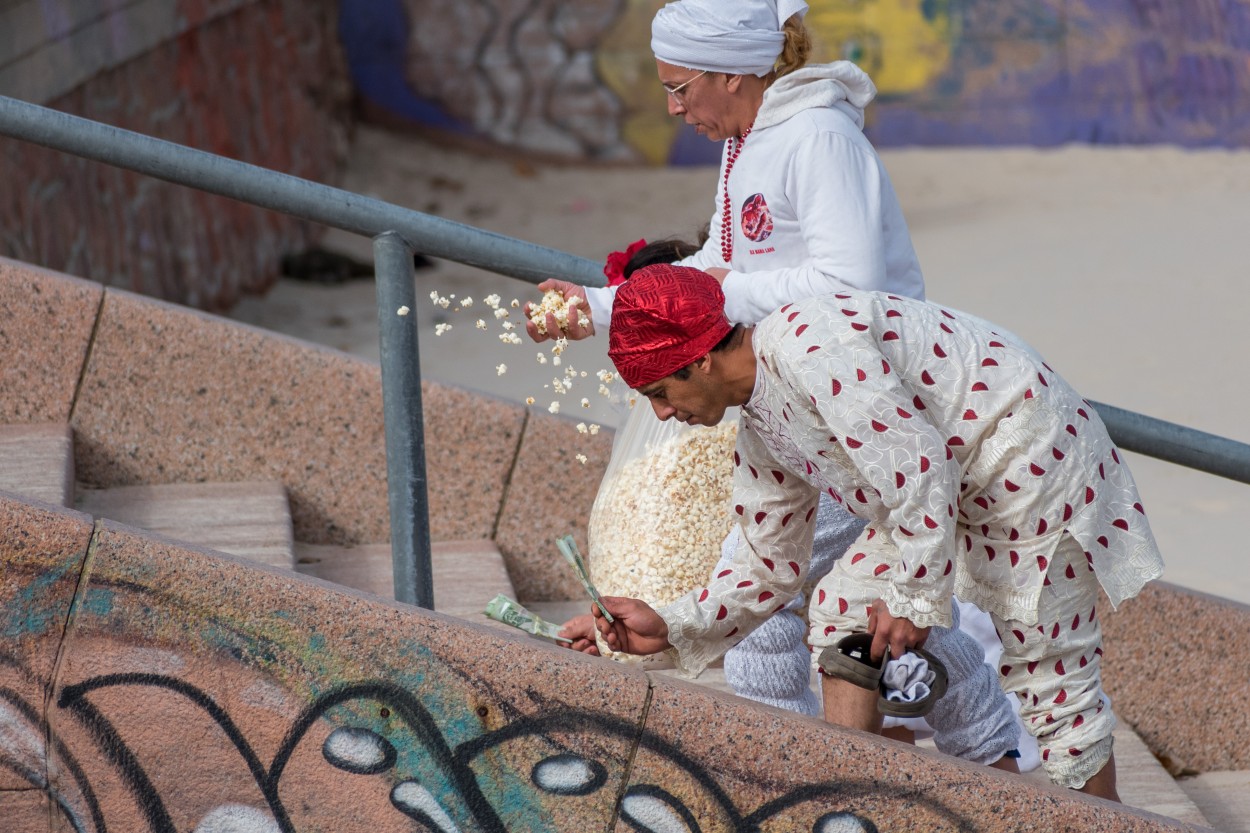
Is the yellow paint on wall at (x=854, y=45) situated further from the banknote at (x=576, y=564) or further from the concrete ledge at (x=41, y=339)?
the banknote at (x=576, y=564)

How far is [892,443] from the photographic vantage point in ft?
7.68

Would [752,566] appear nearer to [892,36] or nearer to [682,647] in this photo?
[682,647]

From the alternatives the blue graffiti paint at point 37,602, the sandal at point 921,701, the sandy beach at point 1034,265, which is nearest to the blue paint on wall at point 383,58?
the sandy beach at point 1034,265

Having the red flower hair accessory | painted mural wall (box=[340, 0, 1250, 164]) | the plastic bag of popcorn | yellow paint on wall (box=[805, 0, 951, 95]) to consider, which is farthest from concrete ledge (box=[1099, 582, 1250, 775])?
yellow paint on wall (box=[805, 0, 951, 95])

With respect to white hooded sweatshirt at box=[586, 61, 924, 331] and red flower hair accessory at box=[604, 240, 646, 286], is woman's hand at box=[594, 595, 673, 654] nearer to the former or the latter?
white hooded sweatshirt at box=[586, 61, 924, 331]

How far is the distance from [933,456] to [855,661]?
0.42m

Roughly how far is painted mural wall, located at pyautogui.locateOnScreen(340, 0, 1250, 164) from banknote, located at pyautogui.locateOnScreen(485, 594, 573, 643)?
1070 centimetres

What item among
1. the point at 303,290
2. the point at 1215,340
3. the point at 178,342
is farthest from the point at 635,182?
the point at 178,342

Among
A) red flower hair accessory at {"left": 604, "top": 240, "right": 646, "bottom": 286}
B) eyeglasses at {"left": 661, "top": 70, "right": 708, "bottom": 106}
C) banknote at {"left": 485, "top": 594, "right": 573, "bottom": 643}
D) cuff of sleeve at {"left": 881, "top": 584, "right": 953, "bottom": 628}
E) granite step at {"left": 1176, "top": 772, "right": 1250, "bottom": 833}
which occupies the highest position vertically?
eyeglasses at {"left": 661, "top": 70, "right": 708, "bottom": 106}

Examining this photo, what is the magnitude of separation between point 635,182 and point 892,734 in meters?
11.2

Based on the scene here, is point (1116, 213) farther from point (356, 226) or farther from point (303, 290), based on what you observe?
point (356, 226)

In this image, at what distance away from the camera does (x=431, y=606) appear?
2857 millimetres

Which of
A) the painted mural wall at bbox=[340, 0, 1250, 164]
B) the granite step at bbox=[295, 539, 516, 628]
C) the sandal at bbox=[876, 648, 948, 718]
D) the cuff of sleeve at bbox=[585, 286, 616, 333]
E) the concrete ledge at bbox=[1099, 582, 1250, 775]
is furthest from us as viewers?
the painted mural wall at bbox=[340, 0, 1250, 164]

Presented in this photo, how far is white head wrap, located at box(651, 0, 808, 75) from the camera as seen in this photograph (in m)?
2.86
